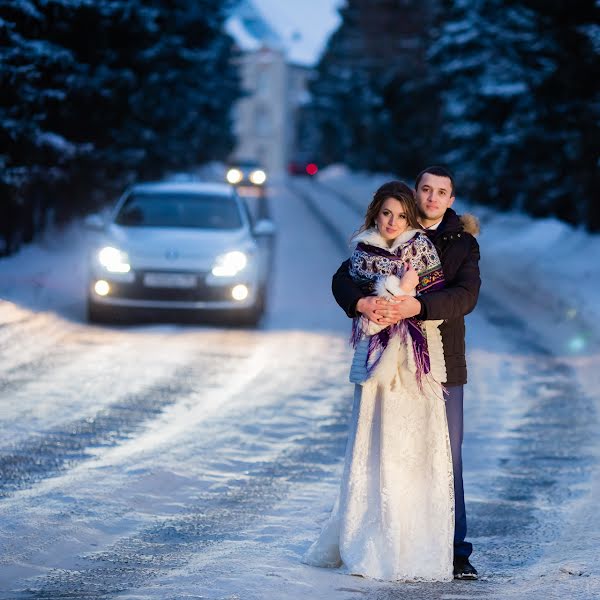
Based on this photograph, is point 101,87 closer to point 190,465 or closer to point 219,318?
point 219,318

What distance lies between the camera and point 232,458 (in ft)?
27.3

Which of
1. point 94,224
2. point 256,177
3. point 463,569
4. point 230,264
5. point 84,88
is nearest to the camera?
point 463,569

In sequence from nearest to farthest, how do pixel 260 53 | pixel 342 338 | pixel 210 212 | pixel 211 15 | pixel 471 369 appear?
pixel 471 369 < pixel 342 338 < pixel 210 212 < pixel 211 15 < pixel 260 53

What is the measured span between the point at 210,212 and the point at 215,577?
37.6 feet

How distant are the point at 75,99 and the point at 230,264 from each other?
7.79 metres

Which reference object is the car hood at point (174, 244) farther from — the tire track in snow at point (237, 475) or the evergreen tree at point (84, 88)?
the evergreen tree at point (84, 88)

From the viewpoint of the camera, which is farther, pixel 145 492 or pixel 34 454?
pixel 34 454

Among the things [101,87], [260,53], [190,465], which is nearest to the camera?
[190,465]

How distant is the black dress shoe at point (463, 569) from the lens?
5559 millimetres

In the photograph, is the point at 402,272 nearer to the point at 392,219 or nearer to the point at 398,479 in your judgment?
the point at 392,219

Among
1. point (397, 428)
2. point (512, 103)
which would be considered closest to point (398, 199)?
point (397, 428)

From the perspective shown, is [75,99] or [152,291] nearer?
[152,291]

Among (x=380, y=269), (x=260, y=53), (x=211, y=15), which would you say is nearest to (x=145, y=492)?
(x=380, y=269)

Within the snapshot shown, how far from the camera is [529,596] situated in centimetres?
525
